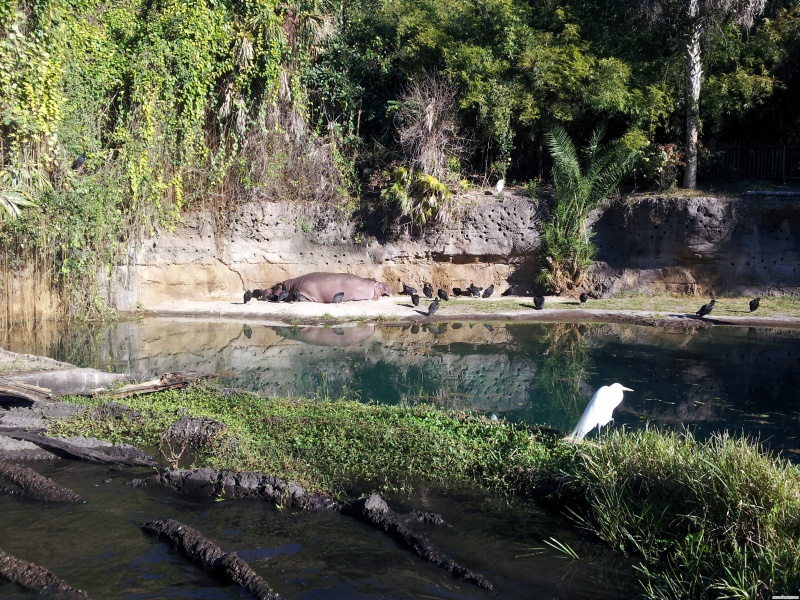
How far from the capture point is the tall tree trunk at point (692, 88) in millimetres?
18734

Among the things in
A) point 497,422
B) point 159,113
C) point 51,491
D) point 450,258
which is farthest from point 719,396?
point 159,113

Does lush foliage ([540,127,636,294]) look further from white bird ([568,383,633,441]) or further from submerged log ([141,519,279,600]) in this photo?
submerged log ([141,519,279,600])

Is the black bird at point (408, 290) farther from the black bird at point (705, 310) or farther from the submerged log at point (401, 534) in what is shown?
the submerged log at point (401, 534)

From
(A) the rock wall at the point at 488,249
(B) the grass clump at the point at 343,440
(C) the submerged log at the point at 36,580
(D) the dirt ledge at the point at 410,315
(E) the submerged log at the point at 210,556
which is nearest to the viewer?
(C) the submerged log at the point at 36,580

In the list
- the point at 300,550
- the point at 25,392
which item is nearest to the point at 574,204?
the point at 25,392

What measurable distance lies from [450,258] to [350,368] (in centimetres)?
890

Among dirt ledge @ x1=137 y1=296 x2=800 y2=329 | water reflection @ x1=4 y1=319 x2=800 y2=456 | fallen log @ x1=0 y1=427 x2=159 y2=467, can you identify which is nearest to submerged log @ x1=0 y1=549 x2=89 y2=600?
fallen log @ x1=0 y1=427 x2=159 y2=467

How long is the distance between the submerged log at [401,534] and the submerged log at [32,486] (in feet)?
8.58

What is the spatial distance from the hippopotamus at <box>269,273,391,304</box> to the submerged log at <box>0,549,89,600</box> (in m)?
13.2

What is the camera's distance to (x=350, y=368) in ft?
40.5

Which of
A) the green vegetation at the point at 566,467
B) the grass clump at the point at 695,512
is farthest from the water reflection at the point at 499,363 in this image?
the grass clump at the point at 695,512

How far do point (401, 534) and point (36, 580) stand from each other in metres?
2.70

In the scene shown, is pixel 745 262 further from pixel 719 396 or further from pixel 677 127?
pixel 719 396

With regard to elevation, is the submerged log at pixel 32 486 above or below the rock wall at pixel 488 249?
below
